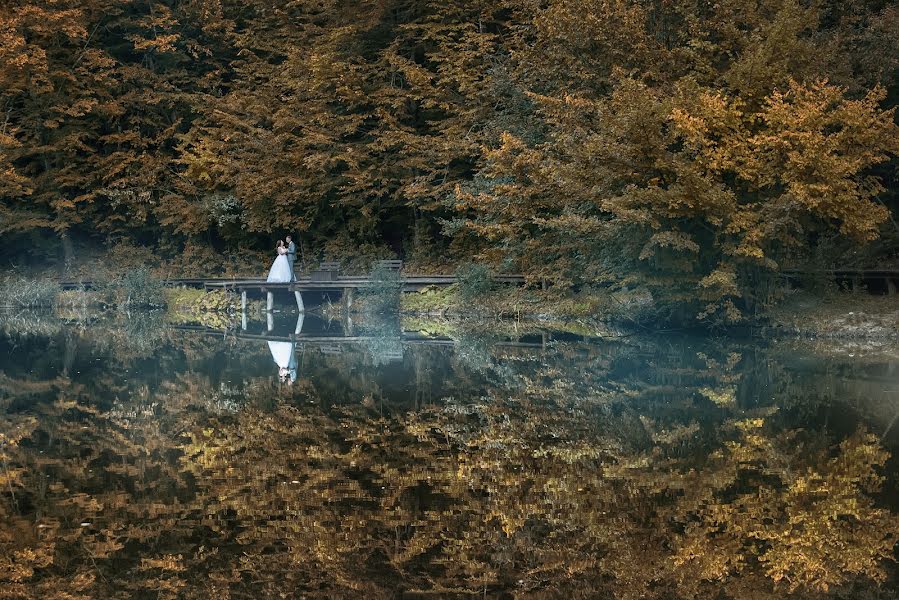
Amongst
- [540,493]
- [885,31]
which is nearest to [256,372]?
[540,493]

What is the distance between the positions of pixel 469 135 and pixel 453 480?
21.6m

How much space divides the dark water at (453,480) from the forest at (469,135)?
14.7 feet

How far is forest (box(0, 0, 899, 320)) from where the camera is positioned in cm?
2128

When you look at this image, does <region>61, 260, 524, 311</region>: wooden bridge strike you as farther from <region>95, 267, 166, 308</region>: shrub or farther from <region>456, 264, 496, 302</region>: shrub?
<region>95, 267, 166, 308</region>: shrub

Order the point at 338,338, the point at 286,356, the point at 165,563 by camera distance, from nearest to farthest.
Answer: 1. the point at 165,563
2. the point at 286,356
3. the point at 338,338

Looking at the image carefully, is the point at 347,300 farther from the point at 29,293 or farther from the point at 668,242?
the point at 668,242

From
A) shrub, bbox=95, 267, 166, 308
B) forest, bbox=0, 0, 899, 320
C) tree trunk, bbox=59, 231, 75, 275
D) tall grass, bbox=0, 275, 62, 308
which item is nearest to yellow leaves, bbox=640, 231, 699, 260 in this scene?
forest, bbox=0, 0, 899, 320

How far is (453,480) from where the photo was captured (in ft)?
31.9

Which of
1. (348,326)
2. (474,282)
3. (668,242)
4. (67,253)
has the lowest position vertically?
(348,326)

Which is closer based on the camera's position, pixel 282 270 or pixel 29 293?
pixel 282 270

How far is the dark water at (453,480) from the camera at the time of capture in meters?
7.23

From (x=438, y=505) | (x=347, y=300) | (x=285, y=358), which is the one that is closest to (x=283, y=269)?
(x=347, y=300)

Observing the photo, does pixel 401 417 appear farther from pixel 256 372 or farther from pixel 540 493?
pixel 256 372

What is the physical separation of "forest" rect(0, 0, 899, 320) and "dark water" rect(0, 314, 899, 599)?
450 centimetres
